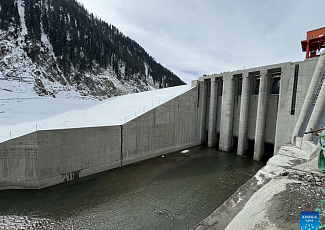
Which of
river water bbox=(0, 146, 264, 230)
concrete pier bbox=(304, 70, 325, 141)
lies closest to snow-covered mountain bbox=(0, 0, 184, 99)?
river water bbox=(0, 146, 264, 230)

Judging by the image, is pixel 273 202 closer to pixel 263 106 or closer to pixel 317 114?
pixel 317 114

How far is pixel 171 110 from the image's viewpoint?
1722cm

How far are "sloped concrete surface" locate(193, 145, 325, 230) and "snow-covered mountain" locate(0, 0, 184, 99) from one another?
119 ft

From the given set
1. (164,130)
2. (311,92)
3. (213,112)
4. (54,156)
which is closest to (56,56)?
(164,130)

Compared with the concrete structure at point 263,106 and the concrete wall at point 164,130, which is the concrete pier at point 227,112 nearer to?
the concrete structure at point 263,106

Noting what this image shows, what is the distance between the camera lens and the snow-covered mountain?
35.2 meters

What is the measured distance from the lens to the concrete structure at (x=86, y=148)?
9258mm

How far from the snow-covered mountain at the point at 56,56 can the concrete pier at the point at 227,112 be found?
3095 cm

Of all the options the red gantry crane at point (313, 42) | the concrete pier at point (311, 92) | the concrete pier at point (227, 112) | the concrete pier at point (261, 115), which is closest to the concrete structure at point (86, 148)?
the concrete pier at point (227, 112)

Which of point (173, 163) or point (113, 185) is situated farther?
Result: point (173, 163)

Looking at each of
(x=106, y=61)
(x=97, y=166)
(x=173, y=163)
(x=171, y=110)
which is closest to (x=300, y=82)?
(x=171, y=110)

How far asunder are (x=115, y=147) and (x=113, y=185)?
2.94 meters

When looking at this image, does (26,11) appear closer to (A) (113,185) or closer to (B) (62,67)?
(B) (62,67)

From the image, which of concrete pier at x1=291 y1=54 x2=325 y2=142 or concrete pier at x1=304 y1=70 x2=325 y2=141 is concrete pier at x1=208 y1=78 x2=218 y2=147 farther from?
concrete pier at x1=304 y1=70 x2=325 y2=141
